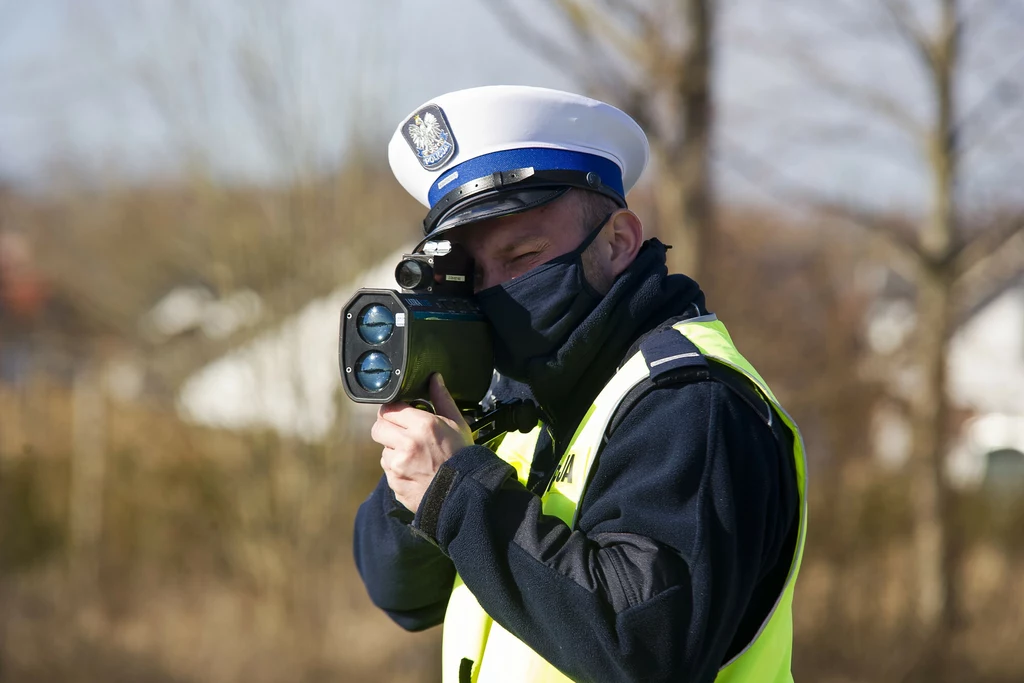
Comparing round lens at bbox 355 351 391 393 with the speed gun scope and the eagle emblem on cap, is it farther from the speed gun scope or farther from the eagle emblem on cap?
the eagle emblem on cap

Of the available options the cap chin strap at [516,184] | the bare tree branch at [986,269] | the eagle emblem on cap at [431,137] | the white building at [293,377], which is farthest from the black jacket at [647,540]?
the bare tree branch at [986,269]

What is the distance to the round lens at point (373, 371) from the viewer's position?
5.35 feet

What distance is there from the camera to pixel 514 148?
1.85m

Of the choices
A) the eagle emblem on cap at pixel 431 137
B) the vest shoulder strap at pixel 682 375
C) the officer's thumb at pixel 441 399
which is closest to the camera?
the vest shoulder strap at pixel 682 375

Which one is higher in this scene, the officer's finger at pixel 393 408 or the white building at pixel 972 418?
the officer's finger at pixel 393 408

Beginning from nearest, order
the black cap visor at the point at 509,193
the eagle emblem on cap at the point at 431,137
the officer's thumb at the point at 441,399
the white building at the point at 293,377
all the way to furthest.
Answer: the officer's thumb at the point at 441,399
the black cap visor at the point at 509,193
the eagle emblem on cap at the point at 431,137
the white building at the point at 293,377

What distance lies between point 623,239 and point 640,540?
602mm

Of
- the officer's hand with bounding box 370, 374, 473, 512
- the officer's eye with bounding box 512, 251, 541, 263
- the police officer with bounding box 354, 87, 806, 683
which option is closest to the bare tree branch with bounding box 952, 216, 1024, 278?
the police officer with bounding box 354, 87, 806, 683

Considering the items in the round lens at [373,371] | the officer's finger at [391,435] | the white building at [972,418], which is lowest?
the white building at [972,418]

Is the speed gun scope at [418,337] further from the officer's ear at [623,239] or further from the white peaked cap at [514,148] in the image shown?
the officer's ear at [623,239]

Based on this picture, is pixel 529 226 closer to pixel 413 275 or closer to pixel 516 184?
pixel 516 184

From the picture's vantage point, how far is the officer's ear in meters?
1.82

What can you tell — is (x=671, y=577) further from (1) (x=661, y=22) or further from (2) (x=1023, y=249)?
(2) (x=1023, y=249)

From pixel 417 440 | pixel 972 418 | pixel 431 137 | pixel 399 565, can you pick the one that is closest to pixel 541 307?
pixel 417 440
